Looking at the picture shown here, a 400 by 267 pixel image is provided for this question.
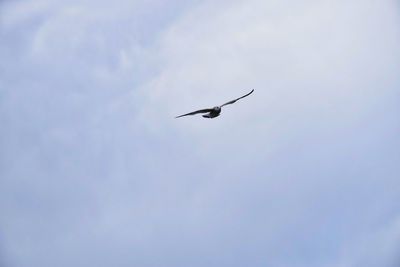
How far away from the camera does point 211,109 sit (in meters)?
48.3
